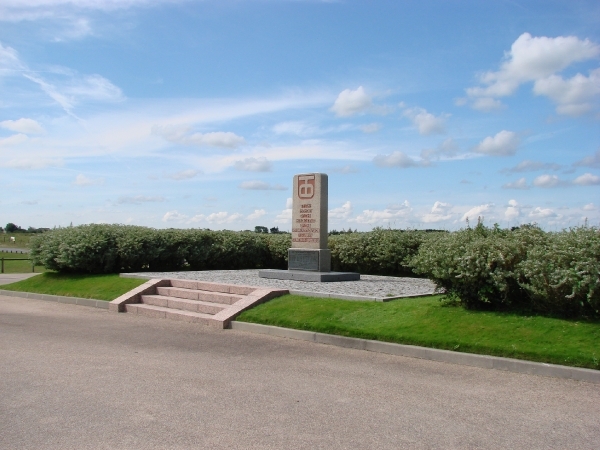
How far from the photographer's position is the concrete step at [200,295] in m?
13.2

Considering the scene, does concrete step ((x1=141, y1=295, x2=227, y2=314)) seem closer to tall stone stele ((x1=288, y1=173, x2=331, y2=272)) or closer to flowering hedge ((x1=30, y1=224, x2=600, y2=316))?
flowering hedge ((x1=30, y1=224, x2=600, y2=316))

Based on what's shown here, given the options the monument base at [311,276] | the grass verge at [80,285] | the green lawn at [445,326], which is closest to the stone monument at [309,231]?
the monument base at [311,276]

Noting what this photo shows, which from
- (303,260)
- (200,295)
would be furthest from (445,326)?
(303,260)

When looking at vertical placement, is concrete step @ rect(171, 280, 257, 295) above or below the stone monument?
below

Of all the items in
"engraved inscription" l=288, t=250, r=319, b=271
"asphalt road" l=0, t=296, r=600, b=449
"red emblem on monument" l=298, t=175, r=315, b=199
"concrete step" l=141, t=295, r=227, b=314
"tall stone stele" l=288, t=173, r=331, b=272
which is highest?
"red emblem on monument" l=298, t=175, r=315, b=199

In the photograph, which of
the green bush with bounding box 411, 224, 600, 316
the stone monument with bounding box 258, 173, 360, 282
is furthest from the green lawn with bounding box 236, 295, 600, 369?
the stone monument with bounding box 258, 173, 360, 282

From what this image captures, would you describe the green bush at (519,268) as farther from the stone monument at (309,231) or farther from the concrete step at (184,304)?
the stone monument at (309,231)

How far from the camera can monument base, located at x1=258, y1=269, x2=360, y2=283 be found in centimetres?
1653

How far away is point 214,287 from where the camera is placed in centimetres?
1435

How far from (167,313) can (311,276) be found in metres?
4.85

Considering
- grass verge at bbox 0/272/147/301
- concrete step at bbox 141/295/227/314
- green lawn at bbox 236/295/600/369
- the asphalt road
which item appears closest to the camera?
the asphalt road

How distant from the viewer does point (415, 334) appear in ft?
30.0

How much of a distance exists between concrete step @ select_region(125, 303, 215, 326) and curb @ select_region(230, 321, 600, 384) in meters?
1.64

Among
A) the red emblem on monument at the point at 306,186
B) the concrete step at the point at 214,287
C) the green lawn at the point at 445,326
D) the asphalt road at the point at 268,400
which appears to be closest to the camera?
the asphalt road at the point at 268,400
